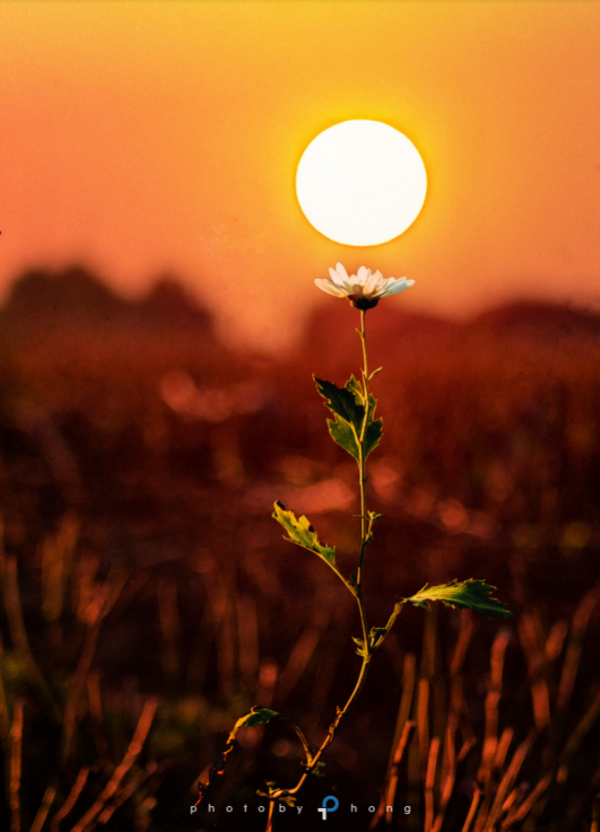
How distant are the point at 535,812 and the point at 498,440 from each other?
7.03 feet

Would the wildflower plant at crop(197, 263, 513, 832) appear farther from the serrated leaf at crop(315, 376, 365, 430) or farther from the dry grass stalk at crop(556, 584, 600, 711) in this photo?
the dry grass stalk at crop(556, 584, 600, 711)

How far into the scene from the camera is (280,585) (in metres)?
2.82

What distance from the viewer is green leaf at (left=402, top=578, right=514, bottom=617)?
0.68 m

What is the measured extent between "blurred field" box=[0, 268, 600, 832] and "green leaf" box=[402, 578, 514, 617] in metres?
0.30

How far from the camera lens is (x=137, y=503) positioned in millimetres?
3650

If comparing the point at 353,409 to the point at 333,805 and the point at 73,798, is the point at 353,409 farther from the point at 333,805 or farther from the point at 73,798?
the point at 333,805

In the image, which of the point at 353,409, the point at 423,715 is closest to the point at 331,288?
the point at 353,409

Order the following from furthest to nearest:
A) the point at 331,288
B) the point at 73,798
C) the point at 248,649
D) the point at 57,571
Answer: the point at 248,649
the point at 57,571
the point at 73,798
the point at 331,288

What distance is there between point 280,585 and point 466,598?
223 centimetres

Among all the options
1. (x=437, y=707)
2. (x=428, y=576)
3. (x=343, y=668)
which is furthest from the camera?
(x=428, y=576)

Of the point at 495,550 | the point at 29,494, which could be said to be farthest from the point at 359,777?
the point at 29,494

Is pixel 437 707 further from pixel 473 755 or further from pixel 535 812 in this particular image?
pixel 535 812

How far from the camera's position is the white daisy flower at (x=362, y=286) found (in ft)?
2.29

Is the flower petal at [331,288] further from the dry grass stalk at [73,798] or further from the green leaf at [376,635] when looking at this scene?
the dry grass stalk at [73,798]
